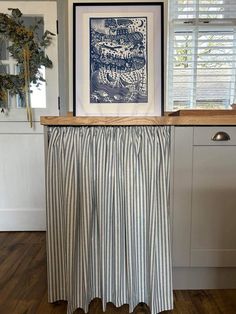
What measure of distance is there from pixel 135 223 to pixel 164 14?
5.51ft

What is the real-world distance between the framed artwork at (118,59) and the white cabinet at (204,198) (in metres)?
0.74

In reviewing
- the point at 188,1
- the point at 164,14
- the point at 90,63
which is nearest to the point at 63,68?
the point at 90,63

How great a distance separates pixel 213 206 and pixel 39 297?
42.4 inches

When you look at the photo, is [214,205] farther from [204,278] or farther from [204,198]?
[204,278]

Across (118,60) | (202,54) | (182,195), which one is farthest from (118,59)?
(182,195)

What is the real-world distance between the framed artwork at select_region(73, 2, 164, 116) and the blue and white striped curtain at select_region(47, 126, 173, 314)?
80cm

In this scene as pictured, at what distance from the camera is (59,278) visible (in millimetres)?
1479

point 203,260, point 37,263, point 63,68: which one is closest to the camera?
point 203,260

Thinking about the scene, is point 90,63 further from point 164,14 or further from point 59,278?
point 59,278

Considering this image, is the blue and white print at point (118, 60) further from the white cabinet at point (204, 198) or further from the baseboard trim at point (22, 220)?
the baseboard trim at point (22, 220)

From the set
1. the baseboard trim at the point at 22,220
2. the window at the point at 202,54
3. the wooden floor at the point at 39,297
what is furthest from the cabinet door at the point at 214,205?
the baseboard trim at the point at 22,220

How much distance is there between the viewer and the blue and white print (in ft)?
7.09

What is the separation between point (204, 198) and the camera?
1545 mm

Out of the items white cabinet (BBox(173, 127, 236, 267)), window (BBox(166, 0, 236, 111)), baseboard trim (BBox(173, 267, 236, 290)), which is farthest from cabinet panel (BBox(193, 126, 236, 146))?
window (BBox(166, 0, 236, 111))
